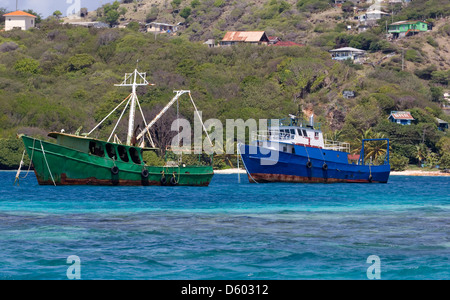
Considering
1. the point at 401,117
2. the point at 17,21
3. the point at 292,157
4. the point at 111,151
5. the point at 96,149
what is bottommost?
the point at 292,157

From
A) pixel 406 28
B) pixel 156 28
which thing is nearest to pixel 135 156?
pixel 406 28

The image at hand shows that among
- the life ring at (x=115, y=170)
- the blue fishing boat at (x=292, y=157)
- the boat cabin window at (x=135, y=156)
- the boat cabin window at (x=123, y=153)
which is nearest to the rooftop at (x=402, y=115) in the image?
the blue fishing boat at (x=292, y=157)

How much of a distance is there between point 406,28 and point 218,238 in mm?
165557

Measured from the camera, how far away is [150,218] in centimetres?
3000

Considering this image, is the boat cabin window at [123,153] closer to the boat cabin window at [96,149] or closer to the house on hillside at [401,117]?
the boat cabin window at [96,149]

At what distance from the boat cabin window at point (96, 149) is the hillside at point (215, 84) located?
127ft

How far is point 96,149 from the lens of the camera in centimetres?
4909

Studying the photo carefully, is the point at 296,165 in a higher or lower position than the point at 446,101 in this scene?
lower

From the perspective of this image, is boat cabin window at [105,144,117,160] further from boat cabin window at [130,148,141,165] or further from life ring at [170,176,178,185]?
life ring at [170,176,178,185]

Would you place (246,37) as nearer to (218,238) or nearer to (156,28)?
(156,28)

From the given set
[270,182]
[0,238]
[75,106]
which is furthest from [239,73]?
[0,238]

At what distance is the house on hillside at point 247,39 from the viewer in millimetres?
155375

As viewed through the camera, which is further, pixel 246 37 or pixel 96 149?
pixel 246 37

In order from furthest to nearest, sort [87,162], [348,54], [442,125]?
[348,54] < [442,125] < [87,162]
